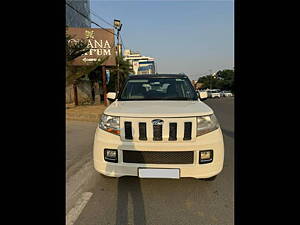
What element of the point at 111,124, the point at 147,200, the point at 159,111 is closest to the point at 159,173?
the point at 147,200

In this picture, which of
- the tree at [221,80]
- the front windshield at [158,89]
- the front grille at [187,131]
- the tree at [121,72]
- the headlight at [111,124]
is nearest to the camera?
the front grille at [187,131]

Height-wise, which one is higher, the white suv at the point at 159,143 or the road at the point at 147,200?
the white suv at the point at 159,143

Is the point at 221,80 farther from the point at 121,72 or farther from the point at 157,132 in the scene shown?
the point at 157,132

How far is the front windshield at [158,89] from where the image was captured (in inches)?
135

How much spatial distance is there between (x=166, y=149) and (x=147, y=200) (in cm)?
68

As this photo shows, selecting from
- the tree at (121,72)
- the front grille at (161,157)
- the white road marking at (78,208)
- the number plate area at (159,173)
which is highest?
the tree at (121,72)

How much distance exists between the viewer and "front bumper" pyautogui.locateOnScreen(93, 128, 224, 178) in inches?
88.4

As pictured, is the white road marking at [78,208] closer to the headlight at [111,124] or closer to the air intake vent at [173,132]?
the headlight at [111,124]

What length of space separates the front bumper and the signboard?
11454mm

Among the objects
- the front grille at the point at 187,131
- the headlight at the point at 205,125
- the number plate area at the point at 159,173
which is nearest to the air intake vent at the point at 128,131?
the number plate area at the point at 159,173

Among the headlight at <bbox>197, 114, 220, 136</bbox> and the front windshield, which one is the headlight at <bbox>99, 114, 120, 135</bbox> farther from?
the headlight at <bbox>197, 114, 220, 136</bbox>

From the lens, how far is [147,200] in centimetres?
234

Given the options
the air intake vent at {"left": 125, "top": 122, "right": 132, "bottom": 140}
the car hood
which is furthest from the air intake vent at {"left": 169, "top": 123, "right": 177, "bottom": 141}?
the air intake vent at {"left": 125, "top": 122, "right": 132, "bottom": 140}

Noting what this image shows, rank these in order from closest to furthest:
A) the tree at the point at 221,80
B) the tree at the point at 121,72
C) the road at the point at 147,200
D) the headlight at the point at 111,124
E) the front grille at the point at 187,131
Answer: the road at the point at 147,200
the front grille at the point at 187,131
the headlight at the point at 111,124
the tree at the point at 121,72
the tree at the point at 221,80
